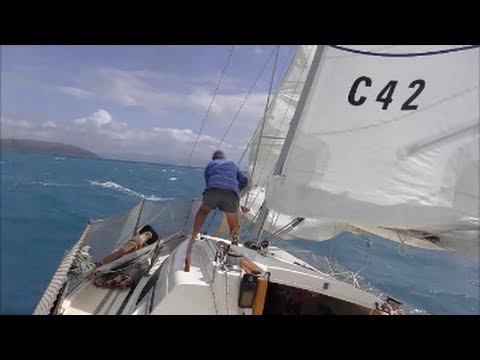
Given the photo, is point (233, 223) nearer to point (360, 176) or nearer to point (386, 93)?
point (360, 176)

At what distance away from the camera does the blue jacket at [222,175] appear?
4926 mm

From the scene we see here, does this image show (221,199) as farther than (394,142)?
Yes

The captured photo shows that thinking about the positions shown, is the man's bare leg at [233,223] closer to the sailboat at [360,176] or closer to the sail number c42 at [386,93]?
the sailboat at [360,176]

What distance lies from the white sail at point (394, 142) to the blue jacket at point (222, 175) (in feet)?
3.76

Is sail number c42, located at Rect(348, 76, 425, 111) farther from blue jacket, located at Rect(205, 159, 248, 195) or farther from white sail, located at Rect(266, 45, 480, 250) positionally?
blue jacket, located at Rect(205, 159, 248, 195)

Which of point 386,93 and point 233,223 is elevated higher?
point 386,93

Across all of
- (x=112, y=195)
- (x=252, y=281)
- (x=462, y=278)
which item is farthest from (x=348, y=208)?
(x=112, y=195)

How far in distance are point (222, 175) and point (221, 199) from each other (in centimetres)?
30

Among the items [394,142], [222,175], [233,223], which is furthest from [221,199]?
[394,142]

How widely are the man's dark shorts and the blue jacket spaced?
→ 0.05m

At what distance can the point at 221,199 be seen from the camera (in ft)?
16.3

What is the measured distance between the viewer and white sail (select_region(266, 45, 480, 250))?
3.61 meters

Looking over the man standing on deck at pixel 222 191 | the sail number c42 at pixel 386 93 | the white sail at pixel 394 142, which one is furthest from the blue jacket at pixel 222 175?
the sail number c42 at pixel 386 93

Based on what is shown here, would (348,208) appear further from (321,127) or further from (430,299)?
(430,299)
